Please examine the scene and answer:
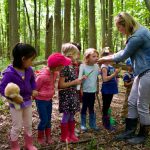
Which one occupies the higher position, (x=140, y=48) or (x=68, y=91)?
(x=140, y=48)

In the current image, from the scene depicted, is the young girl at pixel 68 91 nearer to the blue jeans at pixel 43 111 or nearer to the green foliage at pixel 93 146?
the blue jeans at pixel 43 111

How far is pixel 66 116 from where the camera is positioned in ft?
16.9

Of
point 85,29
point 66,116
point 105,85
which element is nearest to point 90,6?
point 105,85

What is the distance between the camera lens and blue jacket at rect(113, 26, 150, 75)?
479cm

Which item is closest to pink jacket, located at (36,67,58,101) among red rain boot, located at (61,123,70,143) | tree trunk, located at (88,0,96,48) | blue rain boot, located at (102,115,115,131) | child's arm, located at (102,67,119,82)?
red rain boot, located at (61,123,70,143)

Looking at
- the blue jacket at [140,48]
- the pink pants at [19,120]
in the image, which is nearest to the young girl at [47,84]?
the pink pants at [19,120]

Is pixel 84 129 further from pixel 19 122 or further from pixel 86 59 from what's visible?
pixel 19 122

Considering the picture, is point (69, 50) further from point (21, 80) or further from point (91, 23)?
point (91, 23)

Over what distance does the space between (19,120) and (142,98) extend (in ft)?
6.50

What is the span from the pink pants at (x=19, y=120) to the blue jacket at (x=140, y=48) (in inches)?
71.1

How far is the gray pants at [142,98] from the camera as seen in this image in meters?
4.89

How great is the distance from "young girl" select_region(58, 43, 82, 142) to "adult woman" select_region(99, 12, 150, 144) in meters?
0.57

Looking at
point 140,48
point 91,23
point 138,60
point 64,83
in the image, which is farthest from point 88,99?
point 91,23

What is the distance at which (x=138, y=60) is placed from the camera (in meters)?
4.90
